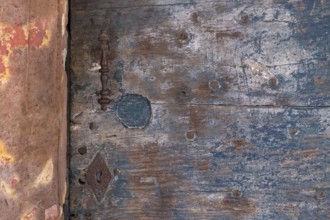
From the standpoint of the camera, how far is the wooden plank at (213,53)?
1.46m

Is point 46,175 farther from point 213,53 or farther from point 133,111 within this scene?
point 213,53

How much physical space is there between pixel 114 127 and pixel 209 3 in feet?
1.39

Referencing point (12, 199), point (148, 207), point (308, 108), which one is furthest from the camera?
point (148, 207)

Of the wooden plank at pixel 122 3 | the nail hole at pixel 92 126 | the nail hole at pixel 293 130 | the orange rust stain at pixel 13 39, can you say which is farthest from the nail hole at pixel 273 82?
the orange rust stain at pixel 13 39

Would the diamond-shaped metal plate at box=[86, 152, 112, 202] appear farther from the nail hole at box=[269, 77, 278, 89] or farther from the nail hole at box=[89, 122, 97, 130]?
the nail hole at box=[269, 77, 278, 89]

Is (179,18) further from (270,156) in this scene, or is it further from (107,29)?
(270,156)

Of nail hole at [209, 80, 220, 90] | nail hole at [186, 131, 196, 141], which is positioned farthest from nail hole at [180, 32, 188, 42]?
nail hole at [186, 131, 196, 141]

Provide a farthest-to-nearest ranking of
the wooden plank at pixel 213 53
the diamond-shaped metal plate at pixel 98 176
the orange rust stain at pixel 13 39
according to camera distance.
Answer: the diamond-shaped metal plate at pixel 98 176
the wooden plank at pixel 213 53
the orange rust stain at pixel 13 39

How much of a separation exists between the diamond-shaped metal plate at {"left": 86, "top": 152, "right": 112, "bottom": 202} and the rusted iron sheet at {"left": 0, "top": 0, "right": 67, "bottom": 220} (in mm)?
256

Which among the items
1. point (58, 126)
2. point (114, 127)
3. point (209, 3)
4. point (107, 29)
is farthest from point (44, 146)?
point (209, 3)

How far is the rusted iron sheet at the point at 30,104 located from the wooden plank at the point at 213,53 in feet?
0.85

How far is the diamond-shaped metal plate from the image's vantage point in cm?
158

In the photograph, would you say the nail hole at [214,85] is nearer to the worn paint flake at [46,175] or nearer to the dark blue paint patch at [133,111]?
the dark blue paint patch at [133,111]

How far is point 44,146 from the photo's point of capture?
1287mm
